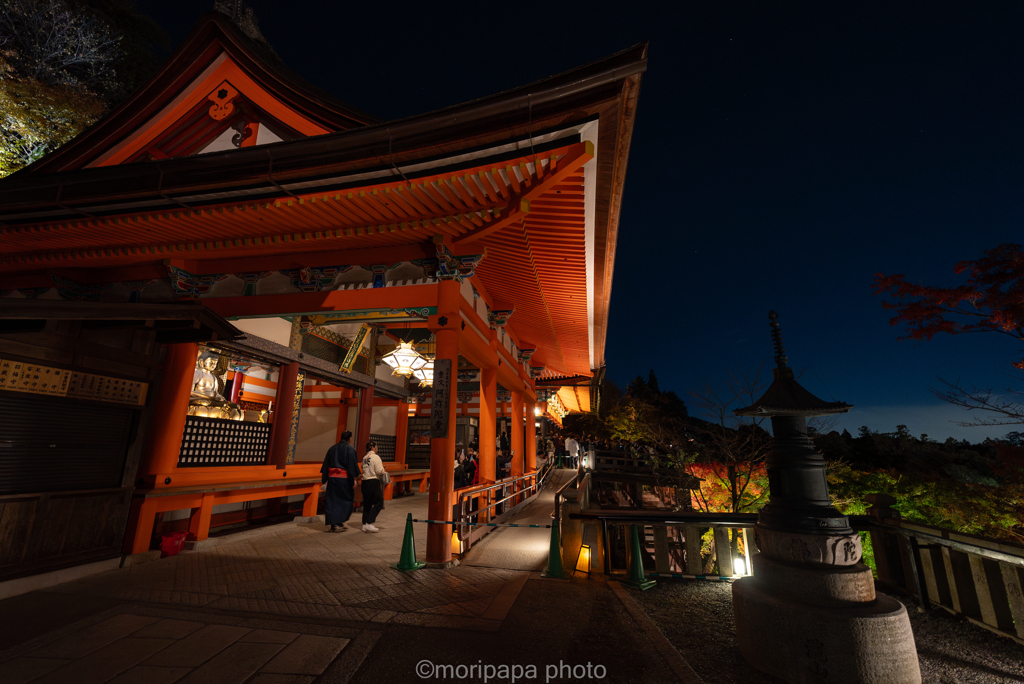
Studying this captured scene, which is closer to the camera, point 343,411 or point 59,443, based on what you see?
point 59,443

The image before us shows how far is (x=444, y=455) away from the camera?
5.79m

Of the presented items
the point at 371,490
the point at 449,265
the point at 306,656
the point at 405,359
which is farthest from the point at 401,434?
the point at 306,656

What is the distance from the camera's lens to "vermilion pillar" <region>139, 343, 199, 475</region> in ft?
21.0

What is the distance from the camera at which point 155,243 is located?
6371 millimetres

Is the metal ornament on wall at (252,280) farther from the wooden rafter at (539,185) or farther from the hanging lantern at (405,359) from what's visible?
the hanging lantern at (405,359)

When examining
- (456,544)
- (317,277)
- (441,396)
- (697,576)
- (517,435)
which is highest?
(317,277)

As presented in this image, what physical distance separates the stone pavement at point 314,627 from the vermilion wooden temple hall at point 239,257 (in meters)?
1.01

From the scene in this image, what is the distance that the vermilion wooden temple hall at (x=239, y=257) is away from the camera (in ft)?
14.2

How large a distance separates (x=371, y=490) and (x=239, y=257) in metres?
4.83

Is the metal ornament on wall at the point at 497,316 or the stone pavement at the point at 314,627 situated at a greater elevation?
the metal ornament on wall at the point at 497,316

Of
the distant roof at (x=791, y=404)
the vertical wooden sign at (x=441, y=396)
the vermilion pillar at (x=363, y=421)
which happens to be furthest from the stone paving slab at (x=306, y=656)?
the vermilion pillar at (x=363, y=421)

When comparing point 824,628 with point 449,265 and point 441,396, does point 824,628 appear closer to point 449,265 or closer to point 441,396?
point 441,396

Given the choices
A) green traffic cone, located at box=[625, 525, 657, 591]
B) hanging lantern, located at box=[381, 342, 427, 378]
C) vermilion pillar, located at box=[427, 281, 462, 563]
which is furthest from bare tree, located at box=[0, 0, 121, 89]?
green traffic cone, located at box=[625, 525, 657, 591]

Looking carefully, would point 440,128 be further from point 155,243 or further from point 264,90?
point 155,243
